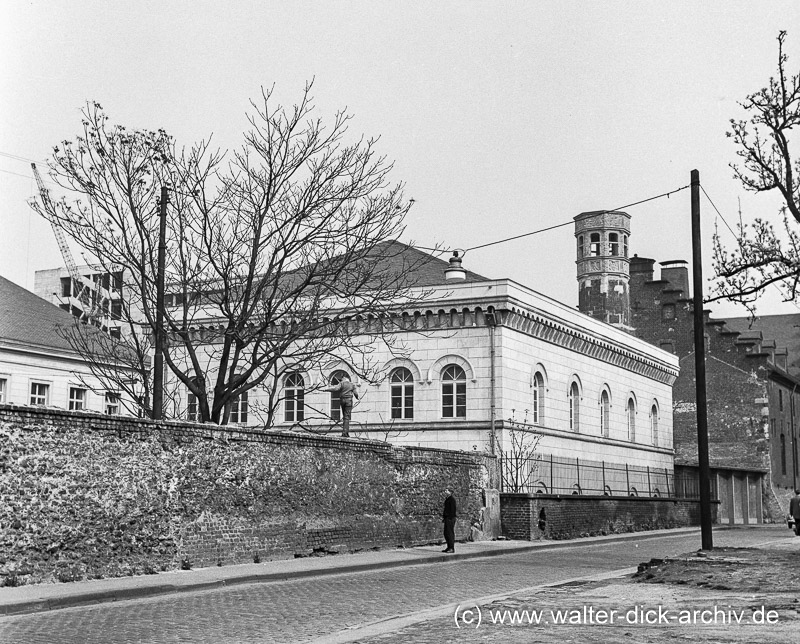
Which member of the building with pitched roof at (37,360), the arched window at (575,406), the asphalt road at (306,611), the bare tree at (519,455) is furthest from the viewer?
the arched window at (575,406)

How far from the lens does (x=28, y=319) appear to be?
4075 cm

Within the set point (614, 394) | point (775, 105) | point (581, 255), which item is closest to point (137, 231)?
point (775, 105)

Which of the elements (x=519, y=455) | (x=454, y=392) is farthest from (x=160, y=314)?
(x=454, y=392)

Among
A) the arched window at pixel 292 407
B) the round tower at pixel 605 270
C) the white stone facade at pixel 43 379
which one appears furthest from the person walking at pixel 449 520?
the round tower at pixel 605 270

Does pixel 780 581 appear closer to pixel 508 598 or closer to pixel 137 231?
pixel 508 598

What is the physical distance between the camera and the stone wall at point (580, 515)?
103ft

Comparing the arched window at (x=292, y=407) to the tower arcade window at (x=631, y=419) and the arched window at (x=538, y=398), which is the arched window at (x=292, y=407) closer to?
the arched window at (x=538, y=398)

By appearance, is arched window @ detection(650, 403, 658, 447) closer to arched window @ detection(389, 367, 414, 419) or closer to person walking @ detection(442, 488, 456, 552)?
Result: arched window @ detection(389, 367, 414, 419)

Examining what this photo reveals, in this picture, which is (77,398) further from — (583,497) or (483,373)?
(583,497)

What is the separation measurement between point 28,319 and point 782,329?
196 ft

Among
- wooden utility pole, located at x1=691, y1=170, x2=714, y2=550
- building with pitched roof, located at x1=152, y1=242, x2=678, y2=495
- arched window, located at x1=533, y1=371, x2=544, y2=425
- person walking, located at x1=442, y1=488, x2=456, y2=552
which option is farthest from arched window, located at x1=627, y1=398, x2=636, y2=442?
wooden utility pole, located at x1=691, y1=170, x2=714, y2=550

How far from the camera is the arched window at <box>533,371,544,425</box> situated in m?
40.0

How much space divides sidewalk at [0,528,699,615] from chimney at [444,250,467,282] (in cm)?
1452

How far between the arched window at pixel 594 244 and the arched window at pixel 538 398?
17464 mm
